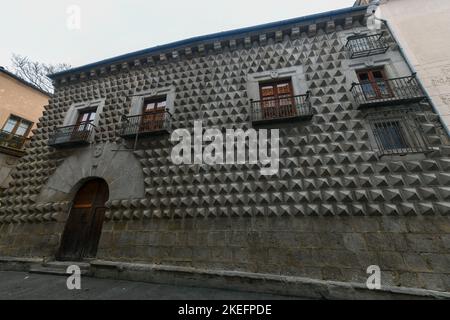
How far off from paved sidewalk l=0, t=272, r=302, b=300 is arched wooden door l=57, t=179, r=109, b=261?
1067 mm

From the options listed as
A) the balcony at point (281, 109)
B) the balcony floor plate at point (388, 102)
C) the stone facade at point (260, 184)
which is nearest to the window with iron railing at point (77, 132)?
the stone facade at point (260, 184)

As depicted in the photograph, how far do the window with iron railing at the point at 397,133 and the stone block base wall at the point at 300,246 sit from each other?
1.60 metres

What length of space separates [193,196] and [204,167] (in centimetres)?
86

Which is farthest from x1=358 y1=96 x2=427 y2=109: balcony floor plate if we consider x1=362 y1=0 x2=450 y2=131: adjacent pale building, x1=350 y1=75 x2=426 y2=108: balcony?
x1=362 y1=0 x2=450 y2=131: adjacent pale building

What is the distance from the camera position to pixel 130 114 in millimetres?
6750

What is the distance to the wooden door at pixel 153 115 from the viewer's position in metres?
6.22

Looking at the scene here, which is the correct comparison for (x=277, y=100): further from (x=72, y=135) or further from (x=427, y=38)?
(x=72, y=135)

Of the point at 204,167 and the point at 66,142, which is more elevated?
the point at 66,142

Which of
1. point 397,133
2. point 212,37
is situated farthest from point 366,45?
point 212,37

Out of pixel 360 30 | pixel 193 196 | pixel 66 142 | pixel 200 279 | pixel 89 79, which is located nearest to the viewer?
pixel 200 279

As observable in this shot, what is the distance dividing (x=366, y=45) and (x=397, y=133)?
305 centimetres

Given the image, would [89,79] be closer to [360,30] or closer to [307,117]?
[307,117]

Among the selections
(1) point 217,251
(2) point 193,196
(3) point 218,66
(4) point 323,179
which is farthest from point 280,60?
(1) point 217,251

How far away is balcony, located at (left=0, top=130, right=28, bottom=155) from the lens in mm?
7846
